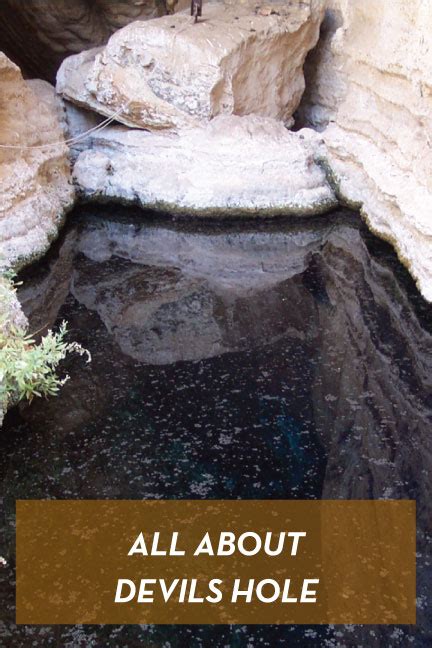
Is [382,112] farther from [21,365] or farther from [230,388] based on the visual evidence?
[21,365]

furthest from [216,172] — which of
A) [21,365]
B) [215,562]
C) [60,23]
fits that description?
[215,562]

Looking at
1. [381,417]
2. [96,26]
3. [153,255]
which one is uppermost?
[96,26]

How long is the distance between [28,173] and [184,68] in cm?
178

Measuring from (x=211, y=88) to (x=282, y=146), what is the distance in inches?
32.0

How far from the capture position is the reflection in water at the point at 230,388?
3615 mm

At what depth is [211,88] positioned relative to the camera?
23.2ft

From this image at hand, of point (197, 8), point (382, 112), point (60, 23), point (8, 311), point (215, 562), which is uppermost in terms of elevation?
point (197, 8)

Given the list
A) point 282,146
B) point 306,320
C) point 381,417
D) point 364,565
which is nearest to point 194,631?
point 364,565

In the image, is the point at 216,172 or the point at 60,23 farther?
the point at 60,23

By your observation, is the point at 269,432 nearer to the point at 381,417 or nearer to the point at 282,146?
the point at 381,417

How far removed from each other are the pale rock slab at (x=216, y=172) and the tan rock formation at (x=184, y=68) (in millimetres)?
198

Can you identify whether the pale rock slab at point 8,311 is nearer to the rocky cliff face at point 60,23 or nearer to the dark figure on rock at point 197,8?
the dark figure on rock at point 197,8

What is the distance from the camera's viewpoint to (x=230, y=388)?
4.47m

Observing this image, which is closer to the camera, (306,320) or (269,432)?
(269,432)
